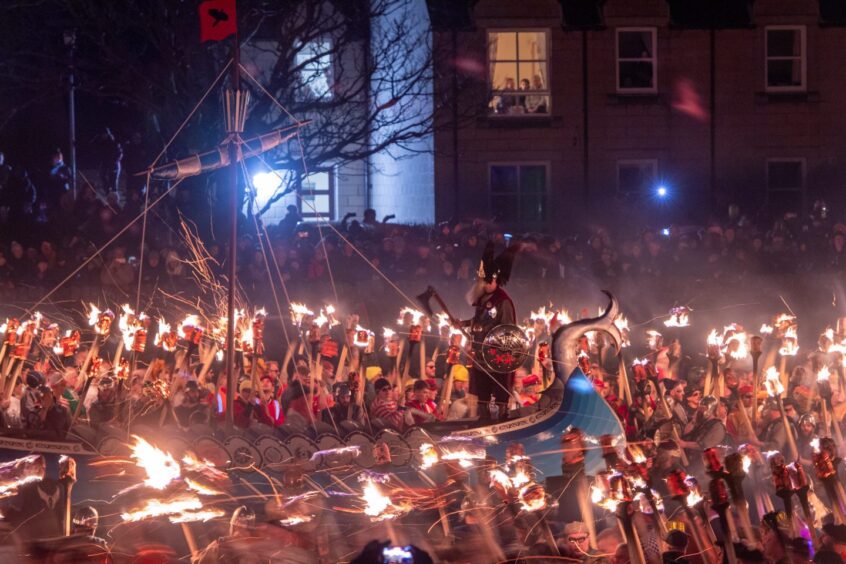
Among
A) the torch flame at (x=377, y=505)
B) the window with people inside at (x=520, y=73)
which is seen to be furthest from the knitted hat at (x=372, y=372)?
the window with people inside at (x=520, y=73)

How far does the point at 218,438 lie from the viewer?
1172 cm

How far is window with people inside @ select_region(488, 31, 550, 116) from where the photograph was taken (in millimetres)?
26781

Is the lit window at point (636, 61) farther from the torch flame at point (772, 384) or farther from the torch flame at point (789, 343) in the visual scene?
the torch flame at point (772, 384)

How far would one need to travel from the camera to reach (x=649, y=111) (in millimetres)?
27000

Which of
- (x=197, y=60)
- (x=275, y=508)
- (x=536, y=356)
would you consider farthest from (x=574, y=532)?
(x=197, y=60)

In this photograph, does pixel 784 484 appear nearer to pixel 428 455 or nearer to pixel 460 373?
pixel 428 455

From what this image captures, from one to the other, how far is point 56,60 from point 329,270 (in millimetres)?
5686

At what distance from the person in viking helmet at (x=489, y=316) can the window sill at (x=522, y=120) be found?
13.3 m

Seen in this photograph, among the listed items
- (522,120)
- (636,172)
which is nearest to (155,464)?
(522,120)

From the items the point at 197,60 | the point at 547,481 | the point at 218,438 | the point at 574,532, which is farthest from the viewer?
the point at 197,60

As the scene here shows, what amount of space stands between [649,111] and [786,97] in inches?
108

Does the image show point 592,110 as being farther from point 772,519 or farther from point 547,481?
point 772,519

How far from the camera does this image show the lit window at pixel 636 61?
88.9 feet

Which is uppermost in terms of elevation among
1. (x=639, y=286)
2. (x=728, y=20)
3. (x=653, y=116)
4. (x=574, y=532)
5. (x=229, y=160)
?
(x=728, y=20)
